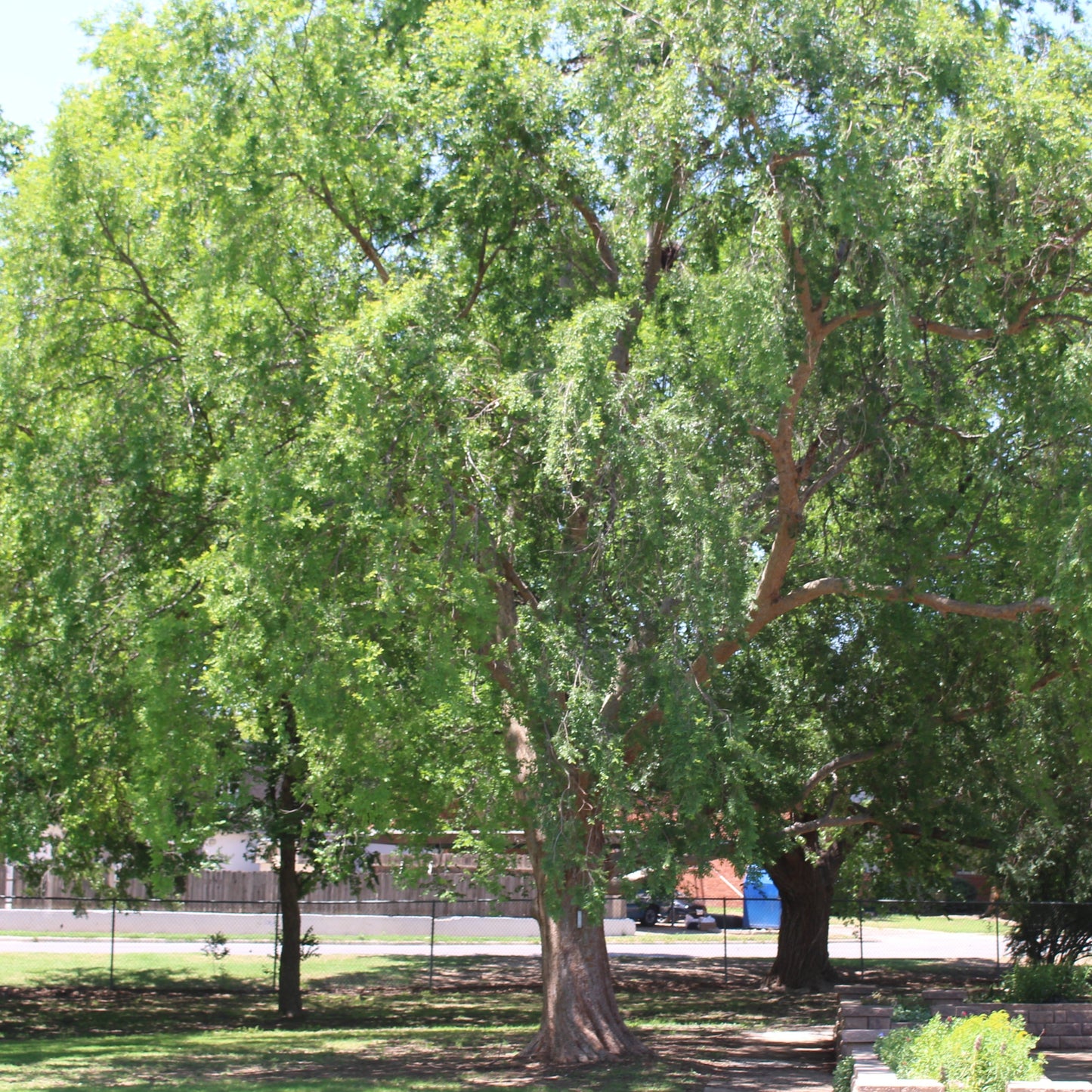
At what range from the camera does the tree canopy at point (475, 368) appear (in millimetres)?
12195

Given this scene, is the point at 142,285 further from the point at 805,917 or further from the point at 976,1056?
the point at 805,917

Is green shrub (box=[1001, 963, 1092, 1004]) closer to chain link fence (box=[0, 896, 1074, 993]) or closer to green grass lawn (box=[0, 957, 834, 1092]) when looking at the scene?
green grass lawn (box=[0, 957, 834, 1092])

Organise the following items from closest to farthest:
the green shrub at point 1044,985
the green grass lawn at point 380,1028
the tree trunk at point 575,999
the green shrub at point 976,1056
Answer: the green shrub at point 976,1056
the green grass lawn at point 380,1028
the tree trunk at point 575,999
the green shrub at point 1044,985

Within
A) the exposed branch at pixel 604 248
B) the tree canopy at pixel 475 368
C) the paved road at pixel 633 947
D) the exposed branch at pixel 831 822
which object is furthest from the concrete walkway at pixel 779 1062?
the paved road at pixel 633 947

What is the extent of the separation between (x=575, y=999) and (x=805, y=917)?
1144 centimetres

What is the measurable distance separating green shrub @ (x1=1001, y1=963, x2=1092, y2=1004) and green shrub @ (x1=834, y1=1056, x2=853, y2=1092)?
5484 mm

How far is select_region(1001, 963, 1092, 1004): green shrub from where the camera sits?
56.7ft

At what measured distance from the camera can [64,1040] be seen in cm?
1956

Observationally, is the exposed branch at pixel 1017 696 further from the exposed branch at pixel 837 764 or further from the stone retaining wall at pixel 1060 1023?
the stone retaining wall at pixel 1060 1023

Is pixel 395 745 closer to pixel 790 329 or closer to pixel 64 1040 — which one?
pixel 790 329

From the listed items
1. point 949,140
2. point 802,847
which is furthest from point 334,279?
point 802,847

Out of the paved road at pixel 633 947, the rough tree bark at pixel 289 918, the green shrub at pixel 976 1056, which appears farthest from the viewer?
the paved road at pixel 633 947

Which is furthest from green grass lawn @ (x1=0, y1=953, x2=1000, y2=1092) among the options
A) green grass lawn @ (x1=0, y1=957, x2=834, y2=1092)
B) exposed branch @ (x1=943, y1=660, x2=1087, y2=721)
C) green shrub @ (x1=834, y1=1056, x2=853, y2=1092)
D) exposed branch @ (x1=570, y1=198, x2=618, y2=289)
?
exposed branch @ (x1=570, y1=198, x2=618, y2=289)

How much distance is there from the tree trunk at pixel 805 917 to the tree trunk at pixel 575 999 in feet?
32.1
